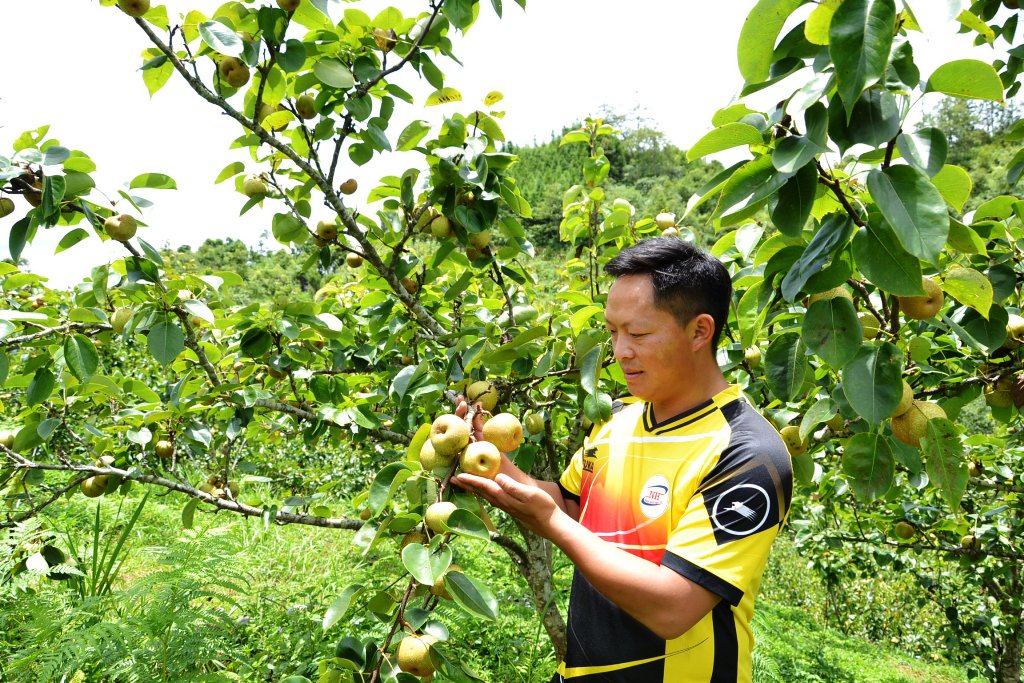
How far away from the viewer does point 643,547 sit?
4.57 feet

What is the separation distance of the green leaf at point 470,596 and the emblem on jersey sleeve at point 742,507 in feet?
1.43

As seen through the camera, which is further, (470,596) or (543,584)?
(543,584)

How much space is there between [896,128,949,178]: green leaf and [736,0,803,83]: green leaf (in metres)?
0.21

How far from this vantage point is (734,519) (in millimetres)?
1231

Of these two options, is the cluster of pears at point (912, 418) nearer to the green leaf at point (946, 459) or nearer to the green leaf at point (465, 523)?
the green leaf at point (946, 459)

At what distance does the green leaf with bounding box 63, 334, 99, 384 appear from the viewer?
1.76 m

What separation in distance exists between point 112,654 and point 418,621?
218 cm

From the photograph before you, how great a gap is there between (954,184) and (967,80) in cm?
17

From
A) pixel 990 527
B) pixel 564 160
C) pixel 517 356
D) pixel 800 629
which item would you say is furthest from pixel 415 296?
pixel 564 160

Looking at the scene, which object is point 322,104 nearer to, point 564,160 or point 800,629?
point 800,629

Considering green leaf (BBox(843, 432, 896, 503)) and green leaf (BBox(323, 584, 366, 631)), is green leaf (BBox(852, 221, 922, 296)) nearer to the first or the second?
green leaf (BBox(843, 432, 896, 503))

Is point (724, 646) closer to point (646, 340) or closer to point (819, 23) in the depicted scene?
point (646, 340)

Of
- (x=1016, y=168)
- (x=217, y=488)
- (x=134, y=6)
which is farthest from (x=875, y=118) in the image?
(x=217, y=488)

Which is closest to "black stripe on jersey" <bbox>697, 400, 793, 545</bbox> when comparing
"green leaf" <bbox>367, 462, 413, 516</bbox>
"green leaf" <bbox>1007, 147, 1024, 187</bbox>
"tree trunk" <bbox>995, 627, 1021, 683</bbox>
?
"green leaf" <bbox>367, 462, 413, 516</bbox>
